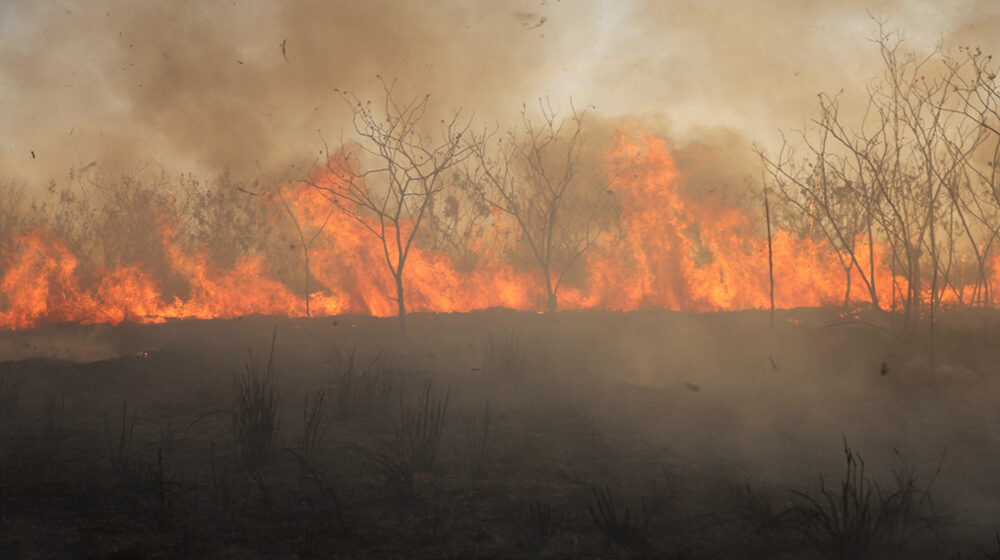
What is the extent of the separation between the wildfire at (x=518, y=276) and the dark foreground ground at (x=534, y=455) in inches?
305

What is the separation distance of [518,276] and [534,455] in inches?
606

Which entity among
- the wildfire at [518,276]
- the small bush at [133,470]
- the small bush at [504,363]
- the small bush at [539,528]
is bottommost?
the small bush at [539,528]

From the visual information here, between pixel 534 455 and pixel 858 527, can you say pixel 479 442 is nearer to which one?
pixel 534 455

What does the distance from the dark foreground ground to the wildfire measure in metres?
7.74

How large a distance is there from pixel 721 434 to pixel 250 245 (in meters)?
22.7

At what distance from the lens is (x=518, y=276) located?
2184cm

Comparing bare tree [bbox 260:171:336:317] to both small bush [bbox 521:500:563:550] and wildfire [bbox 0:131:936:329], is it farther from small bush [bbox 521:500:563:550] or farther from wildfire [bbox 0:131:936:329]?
small bush [bbox 521:500:563:550]

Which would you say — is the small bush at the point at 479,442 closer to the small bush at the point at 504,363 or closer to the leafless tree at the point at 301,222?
the small bush at the point at 504,363

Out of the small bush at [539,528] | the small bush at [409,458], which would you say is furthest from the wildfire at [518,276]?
the small bush at [539,528]

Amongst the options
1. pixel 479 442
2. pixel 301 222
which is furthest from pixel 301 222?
pixel 479 442

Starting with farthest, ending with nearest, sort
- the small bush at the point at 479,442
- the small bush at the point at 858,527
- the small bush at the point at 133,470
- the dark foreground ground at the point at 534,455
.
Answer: the small bush at the point at 479,442 → the small bush at the point at 133,470 → the dark foreground ground at the point at 534,455 → the small bush at the point at 858,527

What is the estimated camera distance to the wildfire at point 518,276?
19.5m

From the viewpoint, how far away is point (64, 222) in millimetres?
27312

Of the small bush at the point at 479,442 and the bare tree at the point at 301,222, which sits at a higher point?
the bare tree at the point at 301,222
